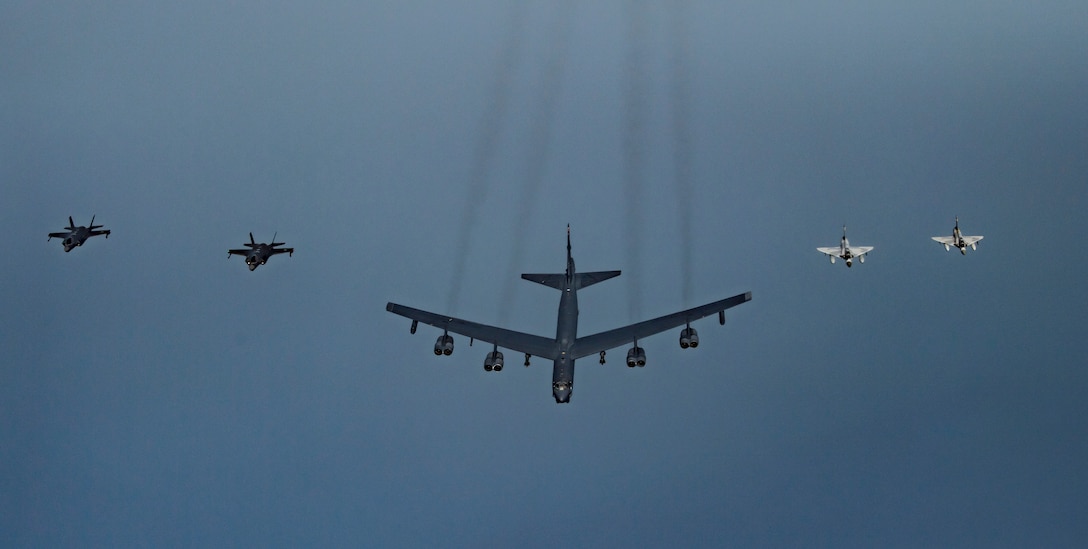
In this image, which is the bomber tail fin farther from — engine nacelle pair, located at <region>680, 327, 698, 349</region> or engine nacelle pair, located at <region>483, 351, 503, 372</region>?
engine nacelle pair, located at <region>680, 327, 698, 349</region>

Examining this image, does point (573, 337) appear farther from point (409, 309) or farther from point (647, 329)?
point (409, 309)

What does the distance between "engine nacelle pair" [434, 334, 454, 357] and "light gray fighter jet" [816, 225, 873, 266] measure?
137 feet

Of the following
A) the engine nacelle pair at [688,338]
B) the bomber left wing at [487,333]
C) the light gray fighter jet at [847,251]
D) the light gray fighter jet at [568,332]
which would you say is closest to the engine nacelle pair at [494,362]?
the light gray fighter jet at [568,332]

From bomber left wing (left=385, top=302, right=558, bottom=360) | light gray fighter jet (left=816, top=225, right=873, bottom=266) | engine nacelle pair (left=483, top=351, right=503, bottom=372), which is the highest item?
light gray fighter jet (left=816, top=225, right=873, bottom=266)

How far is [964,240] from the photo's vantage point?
384ft

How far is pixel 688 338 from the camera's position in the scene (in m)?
110

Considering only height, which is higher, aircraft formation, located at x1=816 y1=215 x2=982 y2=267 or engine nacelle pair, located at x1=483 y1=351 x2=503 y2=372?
aircraft formation, located at x1=816 y1=215 x2=982 y2=267

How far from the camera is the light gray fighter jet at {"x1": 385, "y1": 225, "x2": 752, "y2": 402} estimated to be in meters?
108

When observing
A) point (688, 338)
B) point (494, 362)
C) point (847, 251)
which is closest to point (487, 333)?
point (494, 362)

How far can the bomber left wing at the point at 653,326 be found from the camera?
110188 millimetres

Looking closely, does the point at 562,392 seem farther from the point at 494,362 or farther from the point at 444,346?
the point at 444,346

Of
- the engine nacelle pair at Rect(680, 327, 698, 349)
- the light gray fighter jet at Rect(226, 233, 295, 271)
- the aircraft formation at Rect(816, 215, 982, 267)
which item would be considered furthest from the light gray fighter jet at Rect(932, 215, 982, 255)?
the light gray fighter jet at Rect(226, 233, 295, 271)

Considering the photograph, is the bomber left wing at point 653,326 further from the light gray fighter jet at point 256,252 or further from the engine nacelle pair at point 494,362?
the light gray fighter jet at point 256,252

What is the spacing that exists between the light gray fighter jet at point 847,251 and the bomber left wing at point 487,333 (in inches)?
1271
